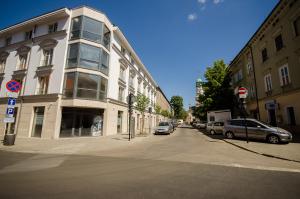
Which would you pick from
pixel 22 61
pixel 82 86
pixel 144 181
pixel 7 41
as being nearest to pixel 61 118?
pixel 82 86

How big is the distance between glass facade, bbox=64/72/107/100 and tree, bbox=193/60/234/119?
18.5 metres

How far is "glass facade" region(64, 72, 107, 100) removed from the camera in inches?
579

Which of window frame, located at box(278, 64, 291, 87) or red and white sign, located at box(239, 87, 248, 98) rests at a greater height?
window frame, located at box(278, 64, 291, 87)

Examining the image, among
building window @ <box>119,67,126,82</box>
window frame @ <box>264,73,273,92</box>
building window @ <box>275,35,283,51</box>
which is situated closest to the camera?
building window @ <box>275,35,283,51</box>

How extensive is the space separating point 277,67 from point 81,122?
21594mm

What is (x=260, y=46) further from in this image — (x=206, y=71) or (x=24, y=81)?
(x=24, y=81)

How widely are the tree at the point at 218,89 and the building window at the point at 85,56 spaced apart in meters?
18.6

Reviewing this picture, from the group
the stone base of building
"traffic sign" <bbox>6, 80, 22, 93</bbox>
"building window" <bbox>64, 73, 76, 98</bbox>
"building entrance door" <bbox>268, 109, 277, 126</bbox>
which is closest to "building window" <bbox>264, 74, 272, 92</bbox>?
"building entrance door" <bbox>268, 109, 277, 126</bbox>

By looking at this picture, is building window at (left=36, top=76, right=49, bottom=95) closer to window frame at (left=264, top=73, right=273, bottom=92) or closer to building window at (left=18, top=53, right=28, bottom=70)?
building window at (left=18, top=53, right=28, bottom=70)

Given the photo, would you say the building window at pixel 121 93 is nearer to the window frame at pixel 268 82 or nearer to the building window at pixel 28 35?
the building window at pixel 28 35

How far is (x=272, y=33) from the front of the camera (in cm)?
1653

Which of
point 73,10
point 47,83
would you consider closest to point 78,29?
point 73,10

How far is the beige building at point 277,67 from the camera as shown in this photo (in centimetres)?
1357

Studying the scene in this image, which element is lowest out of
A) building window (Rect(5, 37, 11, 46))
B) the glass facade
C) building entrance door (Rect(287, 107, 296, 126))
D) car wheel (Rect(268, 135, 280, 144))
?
car wheel (Rect(268, 135, 280, 144))
